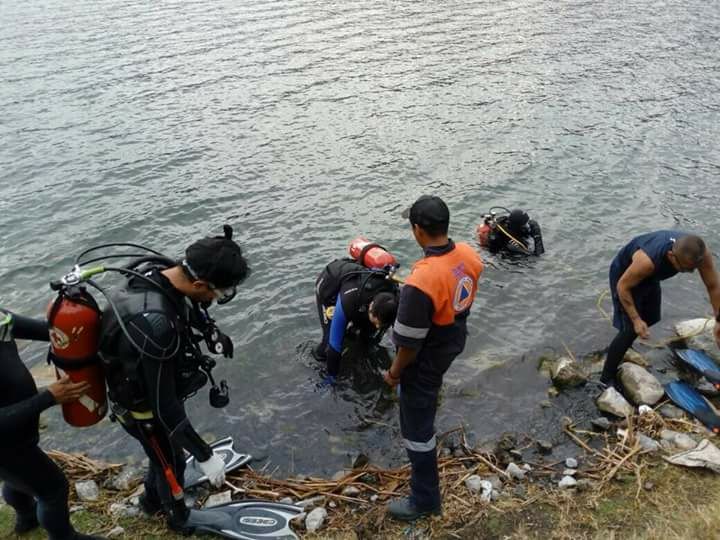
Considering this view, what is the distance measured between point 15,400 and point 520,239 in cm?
822

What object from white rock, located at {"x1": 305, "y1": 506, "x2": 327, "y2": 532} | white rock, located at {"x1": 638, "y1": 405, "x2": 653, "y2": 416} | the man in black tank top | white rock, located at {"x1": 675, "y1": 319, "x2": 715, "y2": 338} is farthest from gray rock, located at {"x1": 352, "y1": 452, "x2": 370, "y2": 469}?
white rock, located at {"x1": 675, "y1": 319, "x2": 715, "y2": 338}

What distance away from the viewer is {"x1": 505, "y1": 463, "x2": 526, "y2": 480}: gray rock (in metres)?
Result: 5.46

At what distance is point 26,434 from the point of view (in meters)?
3.74

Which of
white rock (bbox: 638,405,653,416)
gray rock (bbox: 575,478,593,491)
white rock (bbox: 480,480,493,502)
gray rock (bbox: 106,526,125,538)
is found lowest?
white rock (bbox: 638,405,653,416)

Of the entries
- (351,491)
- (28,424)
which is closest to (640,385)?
(351,491)

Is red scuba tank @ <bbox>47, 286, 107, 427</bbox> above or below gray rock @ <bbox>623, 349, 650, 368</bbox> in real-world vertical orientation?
above

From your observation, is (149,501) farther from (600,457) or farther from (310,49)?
(310,49)

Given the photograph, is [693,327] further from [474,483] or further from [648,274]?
[474,483]

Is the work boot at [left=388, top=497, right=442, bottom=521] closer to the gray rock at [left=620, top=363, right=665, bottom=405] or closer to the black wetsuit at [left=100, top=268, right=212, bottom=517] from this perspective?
the black wetsuit at [left=100, top=268, right=212, bottom=517]

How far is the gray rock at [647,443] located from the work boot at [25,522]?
568 cm

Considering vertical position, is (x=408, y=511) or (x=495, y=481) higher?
(x=408, y=511)

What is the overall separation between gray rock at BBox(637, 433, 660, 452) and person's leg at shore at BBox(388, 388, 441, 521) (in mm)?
2305

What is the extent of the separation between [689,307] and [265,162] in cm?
943

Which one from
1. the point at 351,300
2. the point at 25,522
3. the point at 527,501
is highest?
the point at 351,300
